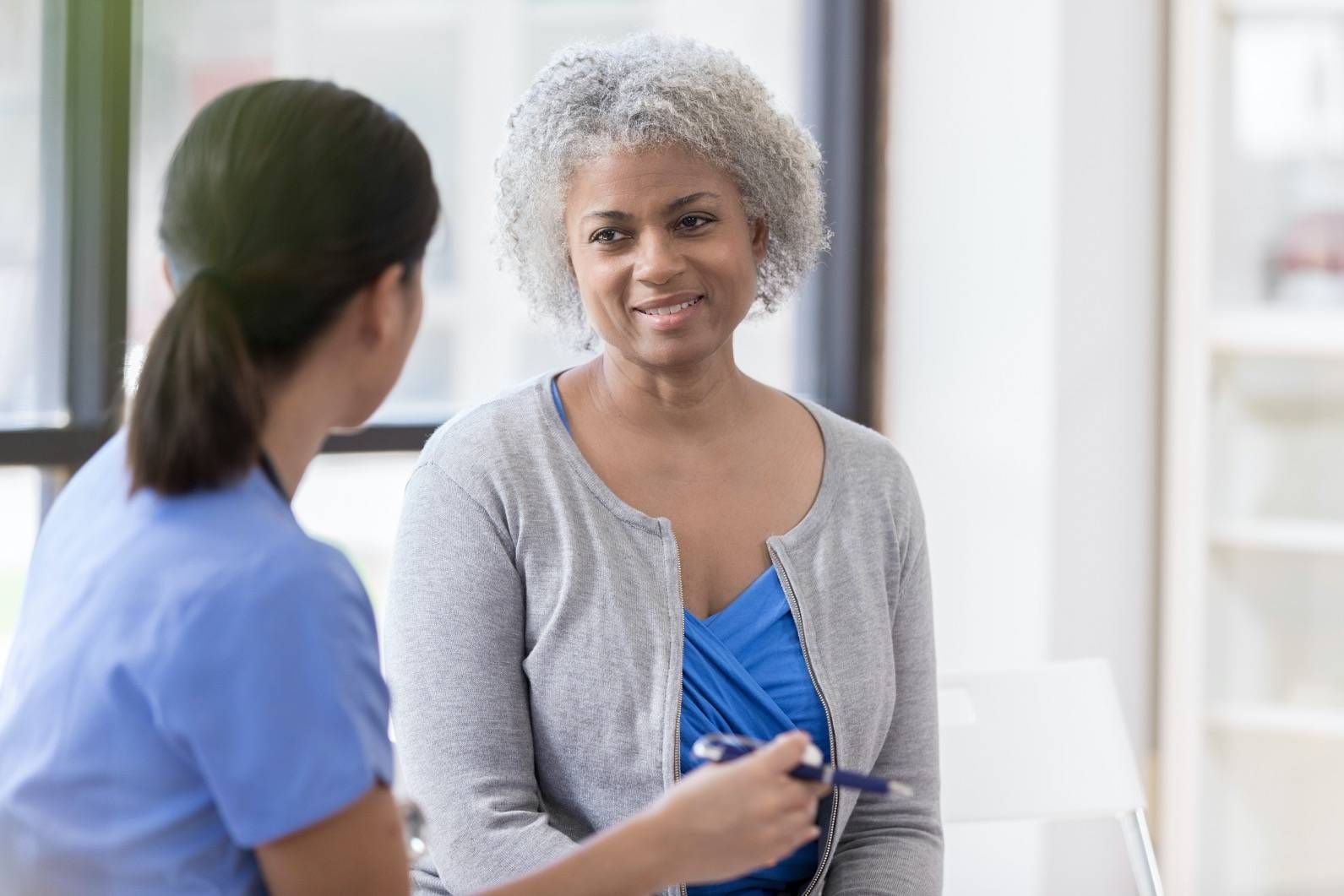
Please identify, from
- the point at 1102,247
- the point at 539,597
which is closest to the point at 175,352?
the point at 539,597

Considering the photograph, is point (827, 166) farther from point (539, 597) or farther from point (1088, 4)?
point (539, 597)

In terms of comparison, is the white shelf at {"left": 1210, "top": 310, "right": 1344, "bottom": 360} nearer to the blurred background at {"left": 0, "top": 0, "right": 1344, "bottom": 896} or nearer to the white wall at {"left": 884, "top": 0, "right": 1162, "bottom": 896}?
the blurred background at {"left": 0, "top": 0, "right": 1344, "bottom": 896}

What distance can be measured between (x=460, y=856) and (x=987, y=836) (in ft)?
5.23

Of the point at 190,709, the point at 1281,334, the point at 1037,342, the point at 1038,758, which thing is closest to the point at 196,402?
the point at 190,709

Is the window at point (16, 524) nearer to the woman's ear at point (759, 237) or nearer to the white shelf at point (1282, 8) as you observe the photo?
the woman's ear at point (759, 237)

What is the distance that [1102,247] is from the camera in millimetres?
2619

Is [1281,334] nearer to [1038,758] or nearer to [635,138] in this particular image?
[1038,758]

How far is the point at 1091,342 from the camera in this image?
2.62 m

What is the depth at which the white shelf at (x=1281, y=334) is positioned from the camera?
2619 mm

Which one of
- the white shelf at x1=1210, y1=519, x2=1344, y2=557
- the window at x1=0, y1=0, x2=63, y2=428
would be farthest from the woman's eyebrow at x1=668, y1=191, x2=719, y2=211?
the white shelf at x1=1210, y1=519, x2=1344, y2=557

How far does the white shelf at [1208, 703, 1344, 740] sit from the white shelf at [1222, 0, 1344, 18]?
1275mm

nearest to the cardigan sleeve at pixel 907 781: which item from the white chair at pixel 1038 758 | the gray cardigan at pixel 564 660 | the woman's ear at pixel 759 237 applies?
the gray cardigan at pixel 564 660

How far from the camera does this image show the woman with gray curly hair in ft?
4.71

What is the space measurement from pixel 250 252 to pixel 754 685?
2.36 ft
